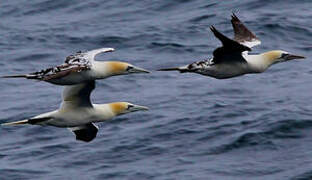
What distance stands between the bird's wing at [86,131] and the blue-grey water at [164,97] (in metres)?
2.13

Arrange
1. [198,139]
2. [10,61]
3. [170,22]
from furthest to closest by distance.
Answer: [170,22] < [10,61] < [198,139]

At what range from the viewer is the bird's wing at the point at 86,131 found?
20.9m

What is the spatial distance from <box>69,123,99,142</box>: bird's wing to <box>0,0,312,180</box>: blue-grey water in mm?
2135

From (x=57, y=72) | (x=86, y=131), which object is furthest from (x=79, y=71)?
(x=86, y=131)

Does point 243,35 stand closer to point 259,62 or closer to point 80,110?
point 259,62

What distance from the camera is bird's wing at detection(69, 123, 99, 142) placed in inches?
821

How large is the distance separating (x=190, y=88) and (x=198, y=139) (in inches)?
164

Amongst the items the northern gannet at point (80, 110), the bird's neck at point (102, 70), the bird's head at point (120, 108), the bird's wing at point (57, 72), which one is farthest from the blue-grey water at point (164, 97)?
the bird's wing at point (57, 72)

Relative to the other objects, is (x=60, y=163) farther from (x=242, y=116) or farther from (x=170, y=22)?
(x=170, y=22)

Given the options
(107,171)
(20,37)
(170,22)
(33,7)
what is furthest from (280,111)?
(33,7)

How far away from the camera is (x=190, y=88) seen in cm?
2850

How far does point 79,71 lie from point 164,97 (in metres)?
8.85

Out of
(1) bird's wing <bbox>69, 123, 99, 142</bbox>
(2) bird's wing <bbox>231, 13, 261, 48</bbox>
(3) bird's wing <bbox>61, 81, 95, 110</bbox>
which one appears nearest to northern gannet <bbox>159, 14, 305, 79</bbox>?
(2) bird's wing <bbox>231, 13, 261, 48</bbox>

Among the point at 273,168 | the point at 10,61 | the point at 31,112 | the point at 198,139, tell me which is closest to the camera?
the point at 273,168
